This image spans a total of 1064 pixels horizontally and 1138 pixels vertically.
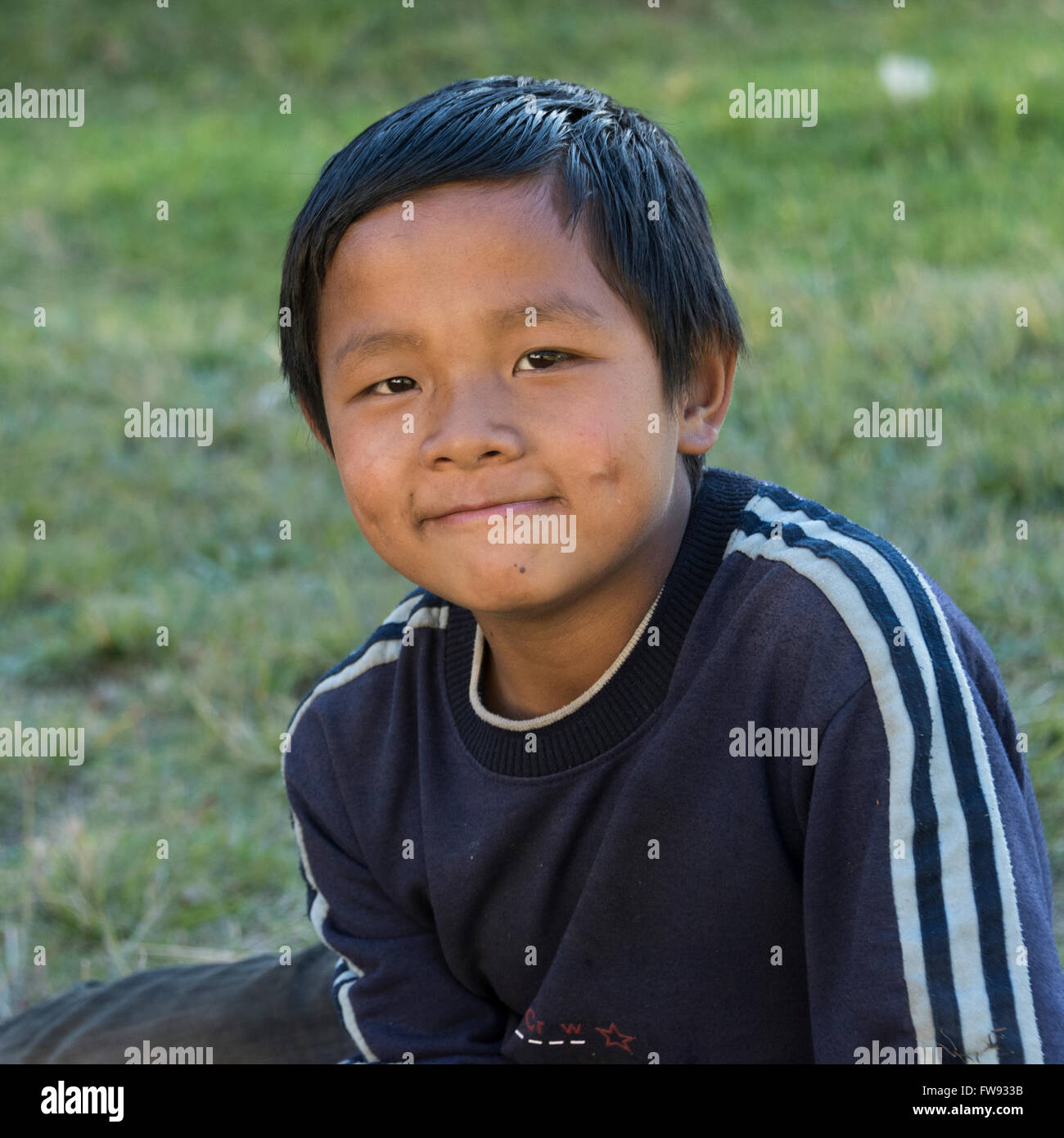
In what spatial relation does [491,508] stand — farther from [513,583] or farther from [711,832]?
[711,832]

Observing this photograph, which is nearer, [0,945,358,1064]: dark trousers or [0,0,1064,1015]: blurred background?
[0,945,358,1064]: dark trousers

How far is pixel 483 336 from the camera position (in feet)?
4.57

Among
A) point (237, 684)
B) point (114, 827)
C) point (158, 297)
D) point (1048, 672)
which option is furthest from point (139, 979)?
point (158, 297)

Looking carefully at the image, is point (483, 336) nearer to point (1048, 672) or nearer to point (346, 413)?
point (346, 413)

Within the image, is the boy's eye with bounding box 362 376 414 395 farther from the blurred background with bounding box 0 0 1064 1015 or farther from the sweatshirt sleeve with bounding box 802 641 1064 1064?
the blurred background with bounding box 0 0 1064 1015

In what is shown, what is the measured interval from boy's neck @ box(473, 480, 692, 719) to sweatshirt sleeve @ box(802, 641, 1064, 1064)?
1.05 feet

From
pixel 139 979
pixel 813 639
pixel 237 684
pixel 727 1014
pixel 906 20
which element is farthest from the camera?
pixel 906 20

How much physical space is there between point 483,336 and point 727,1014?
2.44 feet

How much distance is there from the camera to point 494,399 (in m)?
1.37

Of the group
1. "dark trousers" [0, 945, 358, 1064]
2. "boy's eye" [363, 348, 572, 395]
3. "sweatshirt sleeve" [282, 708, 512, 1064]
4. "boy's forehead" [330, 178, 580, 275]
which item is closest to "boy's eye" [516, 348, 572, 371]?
"boy's eye" [363, 348, 572, 395]

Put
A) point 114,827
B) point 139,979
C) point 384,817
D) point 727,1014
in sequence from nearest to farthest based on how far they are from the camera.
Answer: point 727,1014
point 384,817
point 139,979
point 114,827

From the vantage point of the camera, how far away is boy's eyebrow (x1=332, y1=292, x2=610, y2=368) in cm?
139

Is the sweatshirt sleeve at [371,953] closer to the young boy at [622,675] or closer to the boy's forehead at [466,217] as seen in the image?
the young boy at [622,675]

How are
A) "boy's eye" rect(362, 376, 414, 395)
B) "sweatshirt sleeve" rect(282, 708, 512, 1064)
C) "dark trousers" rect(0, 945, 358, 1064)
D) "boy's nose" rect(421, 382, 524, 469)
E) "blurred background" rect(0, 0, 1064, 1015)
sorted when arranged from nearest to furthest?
"boy's nose" rect(421, 382, 524, 469), "boy's eye" rect(362, 376, 414, 395), "sweatshirt sleeve" rect(282, 708, 512, 1064), "dark trousers" rect(0, 945, 358, 1064), "blurred background" rect(0, 0, 1064, 1015)
